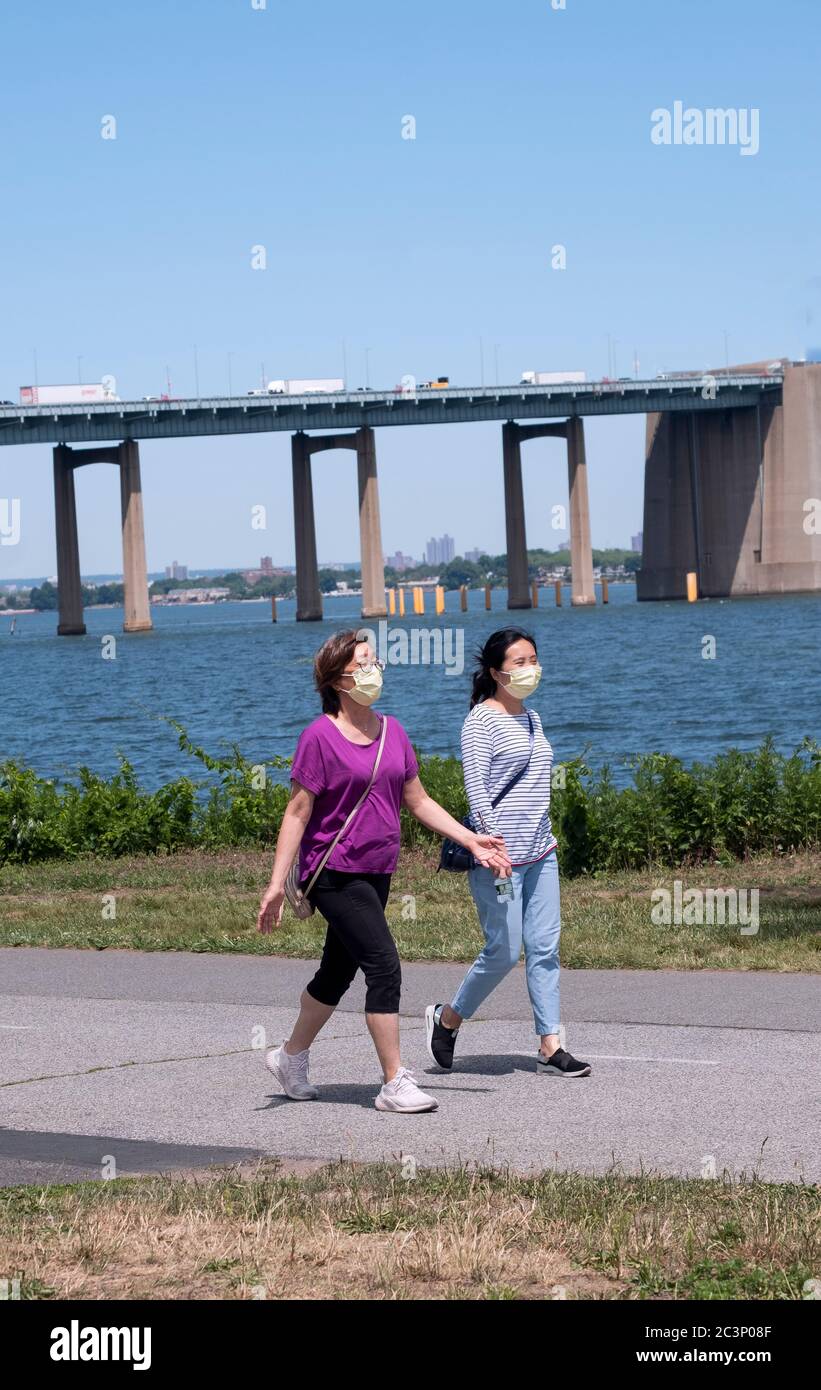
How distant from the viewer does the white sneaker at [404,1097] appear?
25.0 ft

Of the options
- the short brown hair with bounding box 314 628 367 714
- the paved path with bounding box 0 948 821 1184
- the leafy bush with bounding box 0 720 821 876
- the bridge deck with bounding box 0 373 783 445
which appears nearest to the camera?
the paved path with bounding box 0 948 821 1184

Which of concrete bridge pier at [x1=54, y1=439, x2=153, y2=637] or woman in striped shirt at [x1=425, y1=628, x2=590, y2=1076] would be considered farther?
concrete bridge pier at [x1=54, y1=439, x2=153, y2=637]

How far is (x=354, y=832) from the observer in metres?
7.70

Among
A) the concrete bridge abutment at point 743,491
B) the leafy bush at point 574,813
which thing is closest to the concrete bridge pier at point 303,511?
the concrete bridge abutment at point 743,491

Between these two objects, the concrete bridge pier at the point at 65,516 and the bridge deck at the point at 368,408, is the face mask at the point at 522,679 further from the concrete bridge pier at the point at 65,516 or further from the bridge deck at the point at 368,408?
the concrete bridge pier at the point at 65,516

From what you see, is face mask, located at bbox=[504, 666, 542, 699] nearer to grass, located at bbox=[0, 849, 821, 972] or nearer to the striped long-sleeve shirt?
the striped long-sleeve shirt

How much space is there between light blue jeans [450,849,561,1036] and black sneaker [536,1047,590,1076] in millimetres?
129

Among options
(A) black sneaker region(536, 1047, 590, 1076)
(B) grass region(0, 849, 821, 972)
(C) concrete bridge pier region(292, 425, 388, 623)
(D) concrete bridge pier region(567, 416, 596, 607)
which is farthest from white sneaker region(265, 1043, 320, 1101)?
(D) concrete bridge pier region(567, 416, 596, 607)

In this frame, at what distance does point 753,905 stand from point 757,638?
7214cm

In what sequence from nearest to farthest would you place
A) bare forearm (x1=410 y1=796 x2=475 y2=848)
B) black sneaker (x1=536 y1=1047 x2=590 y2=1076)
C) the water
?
bare forearm (x1=410 y1=796 x2=475 y2=848), black sneaker (x1=536 y1=1047 x2=590 y2=1076), the water

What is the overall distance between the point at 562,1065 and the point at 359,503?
115m

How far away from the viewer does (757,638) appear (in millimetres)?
84188

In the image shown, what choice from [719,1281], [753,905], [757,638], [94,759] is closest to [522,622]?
[757,638]

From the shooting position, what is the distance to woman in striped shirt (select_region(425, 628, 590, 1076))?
27.2ft
